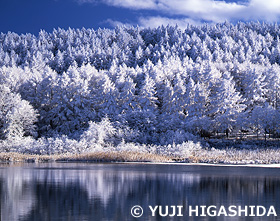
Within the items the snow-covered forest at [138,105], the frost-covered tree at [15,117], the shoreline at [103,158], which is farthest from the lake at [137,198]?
the frost-covered tree at [15,117]

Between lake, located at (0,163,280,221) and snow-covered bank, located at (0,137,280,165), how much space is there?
67.5ft

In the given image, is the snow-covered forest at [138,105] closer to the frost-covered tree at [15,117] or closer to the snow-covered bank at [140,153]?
the frost-covered tree at [15,117]

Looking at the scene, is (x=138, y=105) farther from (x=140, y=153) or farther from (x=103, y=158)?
(x=103, y=158)

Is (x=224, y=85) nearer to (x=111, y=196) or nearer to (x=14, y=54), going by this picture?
(x=111, y=196)

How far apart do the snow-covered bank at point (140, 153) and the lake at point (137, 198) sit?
2058 cm

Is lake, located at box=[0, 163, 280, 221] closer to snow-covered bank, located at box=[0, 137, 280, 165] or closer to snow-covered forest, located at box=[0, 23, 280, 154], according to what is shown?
snow-covered bank, located at box=[0, 137, 280, 165]

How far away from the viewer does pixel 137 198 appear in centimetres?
2089

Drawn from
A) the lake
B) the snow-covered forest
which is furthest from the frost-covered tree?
the lake

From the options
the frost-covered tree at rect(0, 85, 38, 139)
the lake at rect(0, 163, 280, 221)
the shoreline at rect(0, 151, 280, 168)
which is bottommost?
the lake at rect(0, 163, 280, 221)

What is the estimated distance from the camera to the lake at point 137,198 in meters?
16.7

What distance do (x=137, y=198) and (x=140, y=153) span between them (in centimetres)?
3269

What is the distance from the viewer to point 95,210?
57.6ft

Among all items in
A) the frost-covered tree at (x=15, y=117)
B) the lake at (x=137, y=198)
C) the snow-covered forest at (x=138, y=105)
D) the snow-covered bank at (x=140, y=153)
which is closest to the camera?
the lake at (x=137, y=198)

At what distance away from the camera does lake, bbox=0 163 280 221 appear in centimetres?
1670
